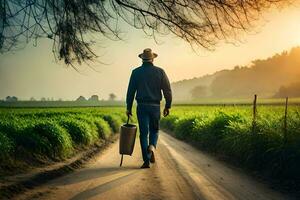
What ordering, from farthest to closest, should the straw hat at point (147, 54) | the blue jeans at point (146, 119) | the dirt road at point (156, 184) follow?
1. the straw hat at point (147, 54)
2. the blue jeans at point (146, 119)
3. the dirt road at point (156, 184)

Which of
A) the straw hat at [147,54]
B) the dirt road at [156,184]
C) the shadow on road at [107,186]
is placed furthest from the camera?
the straw hat at [147,54]

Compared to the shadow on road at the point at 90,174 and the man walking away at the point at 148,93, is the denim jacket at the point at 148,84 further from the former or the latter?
the shadow on road at the point at 90,174

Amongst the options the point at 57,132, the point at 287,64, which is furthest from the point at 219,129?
the point at 287,64

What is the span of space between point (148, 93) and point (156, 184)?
9.91 feet

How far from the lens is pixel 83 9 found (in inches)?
353

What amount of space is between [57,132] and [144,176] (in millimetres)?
3740

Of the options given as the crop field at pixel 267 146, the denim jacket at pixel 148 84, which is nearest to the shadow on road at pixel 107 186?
the denim jacket at pixel 148 84

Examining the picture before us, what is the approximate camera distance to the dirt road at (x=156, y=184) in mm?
6105

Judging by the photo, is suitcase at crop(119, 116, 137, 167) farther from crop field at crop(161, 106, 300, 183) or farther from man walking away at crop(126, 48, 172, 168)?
crop field at crop(161, 106, 300, 183)

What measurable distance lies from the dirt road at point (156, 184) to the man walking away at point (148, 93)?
634 millimetres

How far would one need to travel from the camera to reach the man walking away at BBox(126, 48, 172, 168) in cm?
959

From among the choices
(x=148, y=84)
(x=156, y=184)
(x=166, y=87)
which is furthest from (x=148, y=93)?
(x=156, y=184)

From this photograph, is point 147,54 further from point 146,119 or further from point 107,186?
point 107,186

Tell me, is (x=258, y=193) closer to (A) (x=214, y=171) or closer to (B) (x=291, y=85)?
(A) (x=214, y=171)
